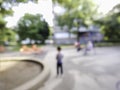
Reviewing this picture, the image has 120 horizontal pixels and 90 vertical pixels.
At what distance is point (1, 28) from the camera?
11.8 metres

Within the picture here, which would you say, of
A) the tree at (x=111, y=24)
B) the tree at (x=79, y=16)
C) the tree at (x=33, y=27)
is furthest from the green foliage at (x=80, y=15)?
the tree at (x=33, y=27)

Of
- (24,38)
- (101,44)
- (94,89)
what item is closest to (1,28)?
(24,38)

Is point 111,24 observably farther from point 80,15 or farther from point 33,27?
point 33,27

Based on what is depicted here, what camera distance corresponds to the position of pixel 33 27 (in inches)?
403

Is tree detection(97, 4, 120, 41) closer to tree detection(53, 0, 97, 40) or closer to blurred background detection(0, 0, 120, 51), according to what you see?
blurred background detection(0, 0, 120, 51)

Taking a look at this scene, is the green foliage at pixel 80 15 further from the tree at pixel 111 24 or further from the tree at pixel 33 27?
the tree at pixel 33 27

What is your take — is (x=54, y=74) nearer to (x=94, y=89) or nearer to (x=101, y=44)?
(x=94, y=89)

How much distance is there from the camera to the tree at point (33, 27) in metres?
10.2

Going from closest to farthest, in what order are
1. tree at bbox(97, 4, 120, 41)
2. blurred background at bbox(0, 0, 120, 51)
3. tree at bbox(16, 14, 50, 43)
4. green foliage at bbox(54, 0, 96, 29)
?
blurred background at bbox(0, 0, 120, 51) < tree at bbox(16, 14, 50, 43) < green foliage at bbox(54, 0, 96, 29) < tree at bbox(97, 4, 120, 41)

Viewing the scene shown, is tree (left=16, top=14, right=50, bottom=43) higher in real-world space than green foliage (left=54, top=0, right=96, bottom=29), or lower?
lower

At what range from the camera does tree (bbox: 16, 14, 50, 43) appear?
10188mm

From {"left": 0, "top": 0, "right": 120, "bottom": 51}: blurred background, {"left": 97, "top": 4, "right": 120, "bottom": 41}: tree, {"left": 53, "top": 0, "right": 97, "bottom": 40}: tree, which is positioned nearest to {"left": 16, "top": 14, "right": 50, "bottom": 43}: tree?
{"left": 0, "top": 0, "right": 120, "bottom": 51}: blurred background

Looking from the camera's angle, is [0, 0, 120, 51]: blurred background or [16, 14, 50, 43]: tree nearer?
[0, 0, 120, 51]: blurred background

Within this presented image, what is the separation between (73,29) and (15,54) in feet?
17.8
